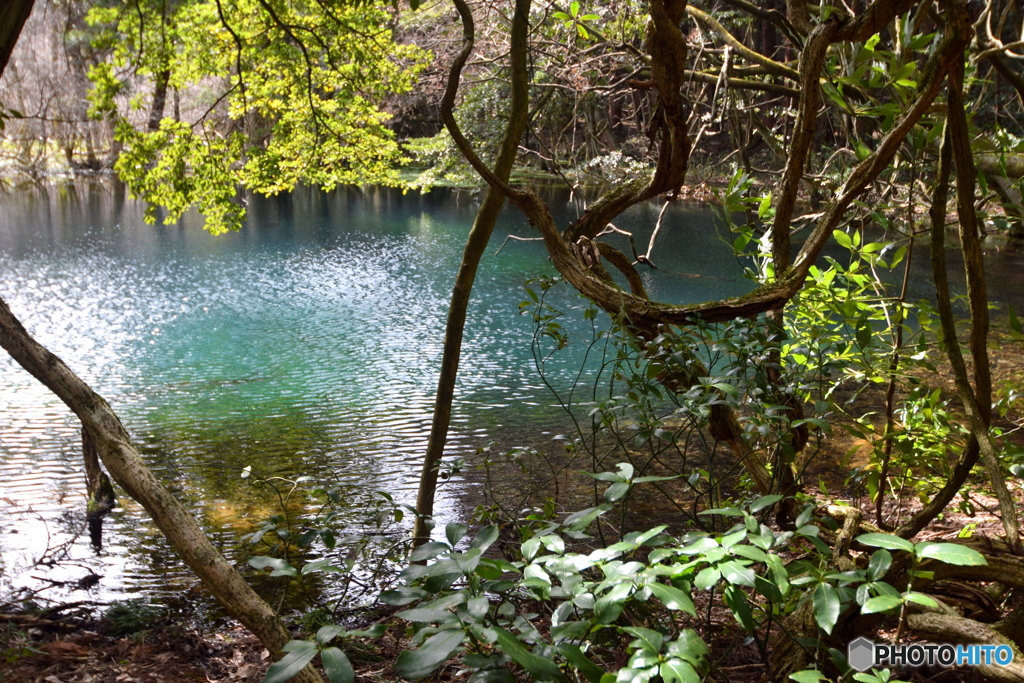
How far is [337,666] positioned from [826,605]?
26.6 inches

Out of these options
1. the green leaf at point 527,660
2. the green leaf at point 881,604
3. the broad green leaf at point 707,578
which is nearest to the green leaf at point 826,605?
the green leaf at point 881,604

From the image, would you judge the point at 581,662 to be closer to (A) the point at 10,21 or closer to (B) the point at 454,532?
(B) the point at 454,532

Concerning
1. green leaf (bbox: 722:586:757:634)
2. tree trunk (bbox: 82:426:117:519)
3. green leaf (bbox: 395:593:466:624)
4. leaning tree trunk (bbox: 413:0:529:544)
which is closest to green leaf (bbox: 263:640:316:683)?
green leaf (bbox: 395:593:466:624)

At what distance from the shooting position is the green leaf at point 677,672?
959mm

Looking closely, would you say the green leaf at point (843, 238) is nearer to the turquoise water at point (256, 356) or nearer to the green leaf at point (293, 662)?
the turquoise water at point (256, 356)

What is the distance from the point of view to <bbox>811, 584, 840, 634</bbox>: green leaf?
1.00m

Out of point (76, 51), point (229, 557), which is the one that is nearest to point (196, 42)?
point (229, 557)

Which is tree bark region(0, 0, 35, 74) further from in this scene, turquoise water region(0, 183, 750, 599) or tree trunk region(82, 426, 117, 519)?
turquoise water region(0, 183, 750, 599)

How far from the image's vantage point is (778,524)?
8.64 feet

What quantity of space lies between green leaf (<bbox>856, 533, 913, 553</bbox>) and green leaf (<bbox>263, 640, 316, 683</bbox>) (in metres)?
0.76

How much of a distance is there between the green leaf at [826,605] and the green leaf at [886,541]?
0.09 meters

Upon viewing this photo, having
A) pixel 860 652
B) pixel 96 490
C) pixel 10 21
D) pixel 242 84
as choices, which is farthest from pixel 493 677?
pixel 242 84

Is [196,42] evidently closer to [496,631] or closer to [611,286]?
[611,286]

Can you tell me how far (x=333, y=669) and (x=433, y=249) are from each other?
13.8 m
